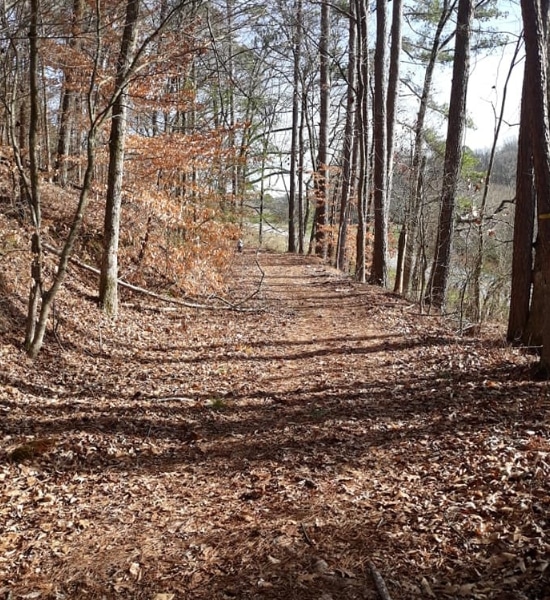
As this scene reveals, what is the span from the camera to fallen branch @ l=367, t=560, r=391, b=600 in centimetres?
301

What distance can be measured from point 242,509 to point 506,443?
8.46 feet

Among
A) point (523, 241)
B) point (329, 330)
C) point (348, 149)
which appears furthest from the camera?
point (348, 149)

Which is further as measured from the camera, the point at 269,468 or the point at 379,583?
the point at 269,468

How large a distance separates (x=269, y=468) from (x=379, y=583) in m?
1.89

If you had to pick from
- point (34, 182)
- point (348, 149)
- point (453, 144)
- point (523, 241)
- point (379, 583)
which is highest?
point (348, 149)

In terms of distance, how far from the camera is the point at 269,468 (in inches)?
192

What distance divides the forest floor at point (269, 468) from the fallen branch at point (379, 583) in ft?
0.07

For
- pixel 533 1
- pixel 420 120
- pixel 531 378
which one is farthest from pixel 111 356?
pixel 420 120

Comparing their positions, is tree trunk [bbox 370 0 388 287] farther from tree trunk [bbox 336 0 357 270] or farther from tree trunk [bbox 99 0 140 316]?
tree trunk [bbox 99 0 140 316]

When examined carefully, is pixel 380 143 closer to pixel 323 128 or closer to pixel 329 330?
pixel 329 330

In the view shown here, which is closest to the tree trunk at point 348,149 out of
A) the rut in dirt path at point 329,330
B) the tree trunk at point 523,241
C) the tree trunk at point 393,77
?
the tree trunk at point 393,77

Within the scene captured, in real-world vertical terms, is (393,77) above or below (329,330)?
above

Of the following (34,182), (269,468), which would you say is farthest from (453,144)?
(269,468)

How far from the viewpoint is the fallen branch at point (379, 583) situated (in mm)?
3012
